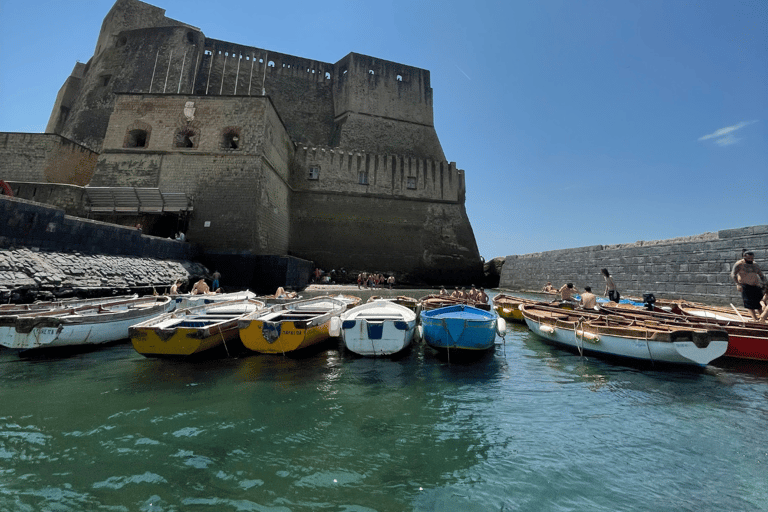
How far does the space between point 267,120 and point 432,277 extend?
15329mm

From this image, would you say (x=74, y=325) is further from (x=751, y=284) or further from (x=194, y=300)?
(x=751, y=284)

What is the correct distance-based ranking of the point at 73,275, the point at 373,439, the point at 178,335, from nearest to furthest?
the point at 373,439, the point at 178,335, the point at 73,275

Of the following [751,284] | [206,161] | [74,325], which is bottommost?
[74,325]

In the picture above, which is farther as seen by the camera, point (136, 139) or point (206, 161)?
point (136, 139)

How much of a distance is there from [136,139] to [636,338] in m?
23.4

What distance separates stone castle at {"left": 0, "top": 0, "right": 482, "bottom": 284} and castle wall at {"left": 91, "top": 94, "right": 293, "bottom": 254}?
0.06 meters

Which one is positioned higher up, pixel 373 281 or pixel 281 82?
pixel 281 82

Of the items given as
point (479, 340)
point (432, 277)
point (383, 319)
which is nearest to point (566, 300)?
point (479, 340)

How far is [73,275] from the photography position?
9.23m

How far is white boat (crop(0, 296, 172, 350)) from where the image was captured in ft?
18.5

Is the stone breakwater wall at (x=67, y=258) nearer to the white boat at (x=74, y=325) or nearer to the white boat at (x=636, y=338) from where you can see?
the white boat at (x=74, y=325)

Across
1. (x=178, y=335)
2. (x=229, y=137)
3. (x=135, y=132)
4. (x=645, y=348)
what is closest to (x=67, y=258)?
(x=178, y=335)

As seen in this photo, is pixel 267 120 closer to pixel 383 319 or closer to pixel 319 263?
pixel 319 263

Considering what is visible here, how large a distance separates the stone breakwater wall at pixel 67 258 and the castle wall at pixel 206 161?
4277 mm
